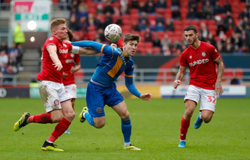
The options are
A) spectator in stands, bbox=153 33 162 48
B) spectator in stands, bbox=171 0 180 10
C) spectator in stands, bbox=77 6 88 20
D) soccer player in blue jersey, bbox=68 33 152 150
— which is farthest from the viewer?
spectator in stands, bbox=171 0 180 10

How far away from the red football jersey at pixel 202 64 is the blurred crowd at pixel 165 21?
15173 mm

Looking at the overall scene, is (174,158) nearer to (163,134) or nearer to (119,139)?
(119,139)

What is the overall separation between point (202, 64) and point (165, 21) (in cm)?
1954

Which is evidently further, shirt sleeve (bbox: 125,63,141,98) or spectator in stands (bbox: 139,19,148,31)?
spectator in stands (bbox: 139,19,148,31)

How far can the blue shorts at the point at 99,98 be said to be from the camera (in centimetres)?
756

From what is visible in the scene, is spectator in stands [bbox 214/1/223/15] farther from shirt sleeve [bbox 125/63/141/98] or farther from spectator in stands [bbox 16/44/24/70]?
shirt sleeve [bbox 125/63/141/98]

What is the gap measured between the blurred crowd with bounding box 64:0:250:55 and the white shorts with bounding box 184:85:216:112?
1534cm

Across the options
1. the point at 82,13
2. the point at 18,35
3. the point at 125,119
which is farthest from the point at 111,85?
the point at 82,13

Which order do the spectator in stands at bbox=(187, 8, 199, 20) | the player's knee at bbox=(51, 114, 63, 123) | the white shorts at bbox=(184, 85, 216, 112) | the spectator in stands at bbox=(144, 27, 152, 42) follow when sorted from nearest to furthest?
the player's knee at bbox=(51, 114, 63, 123) → the white shorts at bbox=(184, 85, 216, 112) → the spectator in stands at bbox=(144, 27, 152, 42) → the spectator in stands at bbox=(187, 8, 199, 20)

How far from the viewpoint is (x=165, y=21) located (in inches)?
1084

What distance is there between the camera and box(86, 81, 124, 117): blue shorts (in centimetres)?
756

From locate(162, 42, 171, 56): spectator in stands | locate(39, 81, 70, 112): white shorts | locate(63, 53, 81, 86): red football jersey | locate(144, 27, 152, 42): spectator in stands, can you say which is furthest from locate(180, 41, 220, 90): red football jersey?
locate(144, 27, 152, 42): spectator in stands

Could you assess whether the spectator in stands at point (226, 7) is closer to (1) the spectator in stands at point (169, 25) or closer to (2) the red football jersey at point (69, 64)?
(1) the spectator in stands at point (169, 25)

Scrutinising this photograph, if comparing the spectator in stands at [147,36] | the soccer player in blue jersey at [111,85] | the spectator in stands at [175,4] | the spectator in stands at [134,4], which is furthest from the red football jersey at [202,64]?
the spectator in stands at [175,4]
